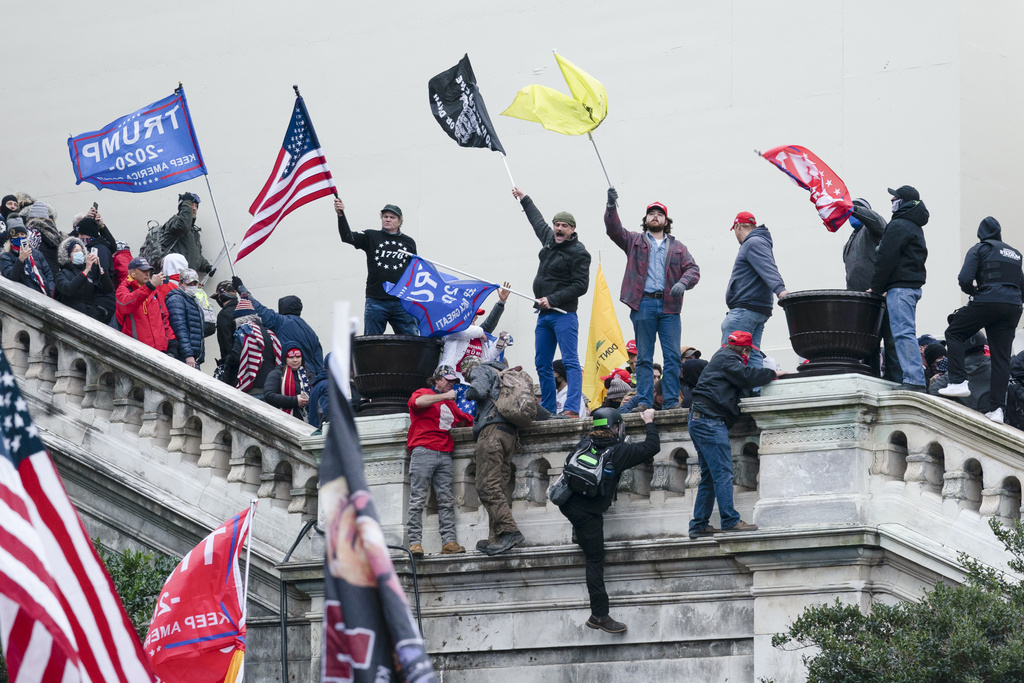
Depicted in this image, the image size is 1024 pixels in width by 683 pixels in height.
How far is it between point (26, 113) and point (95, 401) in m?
9.19

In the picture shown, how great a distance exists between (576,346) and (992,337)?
3.01 m

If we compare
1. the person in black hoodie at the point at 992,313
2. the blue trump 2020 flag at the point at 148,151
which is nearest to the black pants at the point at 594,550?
the person in black hoodie at the point at 992,313

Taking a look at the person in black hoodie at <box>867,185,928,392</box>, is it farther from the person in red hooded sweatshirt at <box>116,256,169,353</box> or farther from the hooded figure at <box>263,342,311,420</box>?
the person in red hooded sweatshirt at <box>116,256,169,353</box>

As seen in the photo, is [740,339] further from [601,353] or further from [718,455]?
[601,353]

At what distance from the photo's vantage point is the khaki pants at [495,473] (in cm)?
1157

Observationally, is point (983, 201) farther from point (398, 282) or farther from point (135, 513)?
point (135, 513)

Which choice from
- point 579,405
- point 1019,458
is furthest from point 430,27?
point 1019,458

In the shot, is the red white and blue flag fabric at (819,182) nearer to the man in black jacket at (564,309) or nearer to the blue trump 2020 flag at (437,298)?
the man in black jacket at (564,309)

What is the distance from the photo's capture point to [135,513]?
13.2 m

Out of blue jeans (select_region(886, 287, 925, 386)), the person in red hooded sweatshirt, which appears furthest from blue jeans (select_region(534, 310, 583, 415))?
the person in red hooded sweatshirt

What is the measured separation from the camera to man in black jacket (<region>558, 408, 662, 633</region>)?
11.0 metres

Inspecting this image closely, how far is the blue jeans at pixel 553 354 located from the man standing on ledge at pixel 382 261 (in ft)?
4.12

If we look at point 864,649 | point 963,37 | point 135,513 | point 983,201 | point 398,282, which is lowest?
point 864,649

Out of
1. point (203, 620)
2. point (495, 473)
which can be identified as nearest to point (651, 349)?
point (495, 473)
